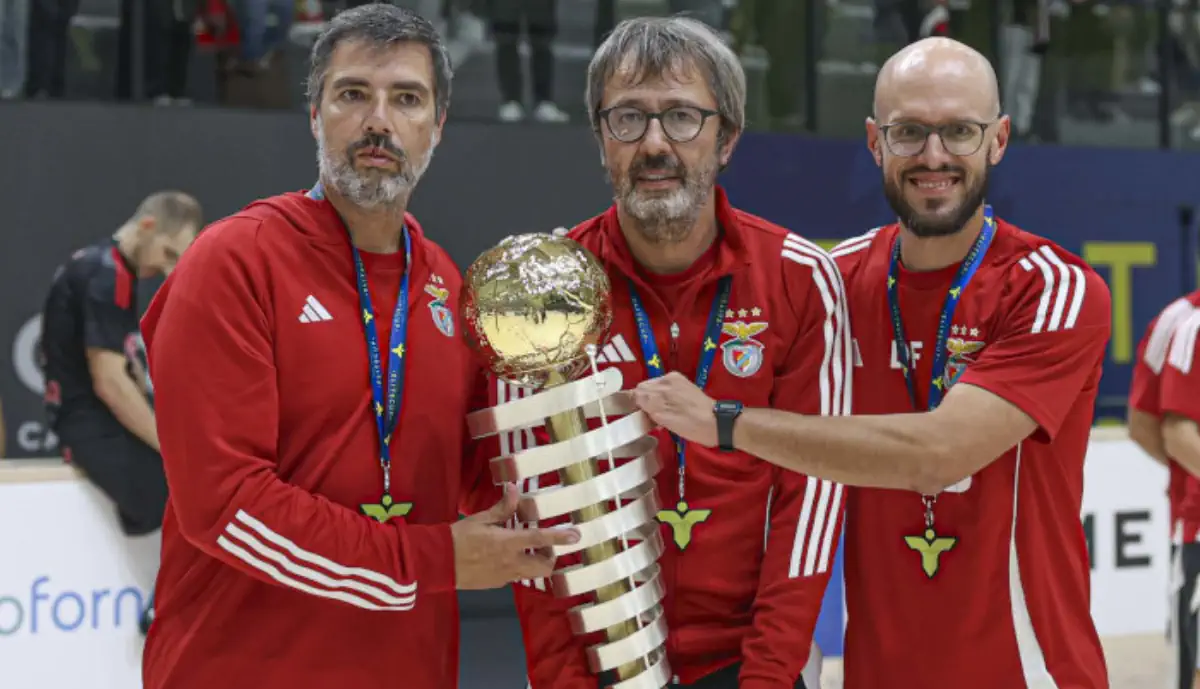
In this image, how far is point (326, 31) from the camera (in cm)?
277

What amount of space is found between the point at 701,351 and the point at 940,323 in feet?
1.88

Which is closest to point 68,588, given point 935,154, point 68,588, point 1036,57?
point 68,588

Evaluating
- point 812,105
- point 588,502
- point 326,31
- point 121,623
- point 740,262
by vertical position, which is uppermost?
point 812,105

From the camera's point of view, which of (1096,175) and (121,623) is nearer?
(121,623)

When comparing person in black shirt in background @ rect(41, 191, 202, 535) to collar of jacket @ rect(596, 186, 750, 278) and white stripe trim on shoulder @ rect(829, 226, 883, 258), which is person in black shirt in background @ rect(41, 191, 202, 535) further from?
white stripe trim on shoulder @ rect(829, 226, 883, 258)

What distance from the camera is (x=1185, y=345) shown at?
4.98m

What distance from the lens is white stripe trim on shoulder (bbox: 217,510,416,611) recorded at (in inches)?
95.1

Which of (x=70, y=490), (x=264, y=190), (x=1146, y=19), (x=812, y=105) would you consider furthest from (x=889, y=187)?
(x=1146, y=19)

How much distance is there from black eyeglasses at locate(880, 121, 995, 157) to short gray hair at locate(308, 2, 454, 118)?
3.35ft

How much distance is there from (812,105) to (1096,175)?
2.18m

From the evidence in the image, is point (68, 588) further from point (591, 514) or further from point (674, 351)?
point (591, 514)

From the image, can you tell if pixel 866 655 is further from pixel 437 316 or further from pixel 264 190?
pixel 264 190

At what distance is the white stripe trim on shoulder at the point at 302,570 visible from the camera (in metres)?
2.42

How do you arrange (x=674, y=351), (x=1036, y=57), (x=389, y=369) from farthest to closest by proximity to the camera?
(x=1036, y=57) < (x=674, y=351) < (x=389, y=369)
